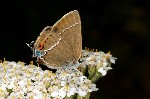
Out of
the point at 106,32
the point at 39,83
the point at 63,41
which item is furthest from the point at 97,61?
the point at 106,32

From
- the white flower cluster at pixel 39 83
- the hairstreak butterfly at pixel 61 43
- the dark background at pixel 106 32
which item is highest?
the dark background at pixel 106 32

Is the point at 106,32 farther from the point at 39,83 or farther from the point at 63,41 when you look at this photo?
the point at 39,83

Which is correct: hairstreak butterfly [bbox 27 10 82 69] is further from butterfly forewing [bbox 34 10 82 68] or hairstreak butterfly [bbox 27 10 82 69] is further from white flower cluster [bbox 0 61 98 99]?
white flower cluster [bbox 0 61 98 99]

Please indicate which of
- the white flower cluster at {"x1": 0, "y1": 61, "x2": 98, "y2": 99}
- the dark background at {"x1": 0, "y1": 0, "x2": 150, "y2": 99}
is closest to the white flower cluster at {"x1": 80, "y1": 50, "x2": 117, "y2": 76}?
the white flower cluster at {"x1": 0, "y1": 61, "x2": 98, "y2": 99}

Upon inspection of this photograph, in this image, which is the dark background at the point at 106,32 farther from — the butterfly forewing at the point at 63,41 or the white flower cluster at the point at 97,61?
the butterfly forewing at the point at 63,41

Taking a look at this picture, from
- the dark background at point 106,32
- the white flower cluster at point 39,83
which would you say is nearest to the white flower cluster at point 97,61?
the white flower cluster at point 39,83

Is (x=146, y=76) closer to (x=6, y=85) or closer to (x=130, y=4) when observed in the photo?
(x=130, y=4)
